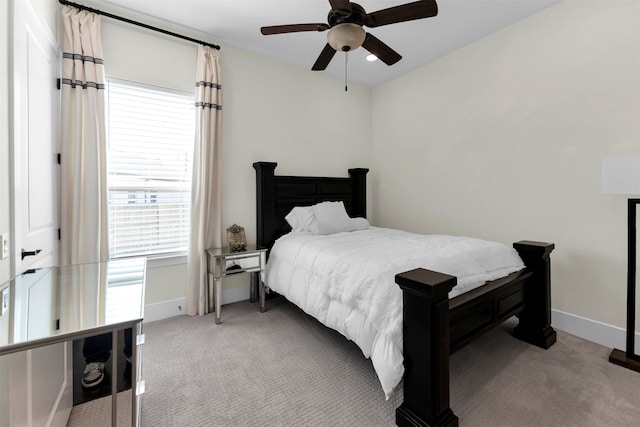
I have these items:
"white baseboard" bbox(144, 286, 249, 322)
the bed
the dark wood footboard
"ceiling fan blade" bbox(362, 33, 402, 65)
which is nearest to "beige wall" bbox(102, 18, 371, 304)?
"white baseboard" bbox(144, 286, 249, 322)

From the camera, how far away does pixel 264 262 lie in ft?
9.72

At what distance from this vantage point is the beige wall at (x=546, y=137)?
2248mm

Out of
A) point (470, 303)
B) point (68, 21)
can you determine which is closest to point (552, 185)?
point (470, 303)

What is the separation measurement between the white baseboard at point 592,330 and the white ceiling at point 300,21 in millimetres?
2847

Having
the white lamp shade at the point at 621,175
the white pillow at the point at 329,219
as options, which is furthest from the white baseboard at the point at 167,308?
the white lamp shade at the point at 621,175

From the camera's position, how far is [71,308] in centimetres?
108

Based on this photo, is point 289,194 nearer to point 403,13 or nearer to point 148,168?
point 148,168

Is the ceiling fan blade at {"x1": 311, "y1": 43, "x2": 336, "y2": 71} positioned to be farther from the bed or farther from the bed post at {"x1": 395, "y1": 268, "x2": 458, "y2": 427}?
the bed post at {"x1": 395, "y1": 268, "x2": 458, "y2": 427}

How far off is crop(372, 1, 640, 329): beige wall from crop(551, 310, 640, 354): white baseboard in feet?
0.20

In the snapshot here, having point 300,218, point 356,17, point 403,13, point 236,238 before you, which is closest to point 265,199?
point 300,218

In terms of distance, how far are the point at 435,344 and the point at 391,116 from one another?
138 inches

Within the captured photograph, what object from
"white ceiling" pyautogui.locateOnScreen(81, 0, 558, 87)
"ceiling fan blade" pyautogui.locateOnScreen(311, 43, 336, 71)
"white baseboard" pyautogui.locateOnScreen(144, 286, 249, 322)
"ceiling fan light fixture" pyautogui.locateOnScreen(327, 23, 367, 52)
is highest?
"white ceiling" pyautogui.locateOnScreen(81, 0, 558, 87)

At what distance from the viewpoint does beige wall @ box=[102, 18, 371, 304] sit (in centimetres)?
269

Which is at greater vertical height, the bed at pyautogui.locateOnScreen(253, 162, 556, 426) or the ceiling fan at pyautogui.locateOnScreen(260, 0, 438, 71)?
the ceiling fan at pyautogui.locateOnScreen(260, 0, 438, 71)
